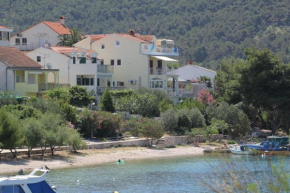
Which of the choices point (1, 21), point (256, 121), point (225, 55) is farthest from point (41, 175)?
point (225, 55)

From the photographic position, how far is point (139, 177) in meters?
46.9

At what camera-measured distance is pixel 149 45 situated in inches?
3361

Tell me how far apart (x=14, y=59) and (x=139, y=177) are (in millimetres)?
29987

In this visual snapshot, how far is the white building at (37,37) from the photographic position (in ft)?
297

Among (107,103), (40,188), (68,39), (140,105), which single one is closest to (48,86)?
(107,103)

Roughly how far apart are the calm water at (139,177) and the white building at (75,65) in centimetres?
2490

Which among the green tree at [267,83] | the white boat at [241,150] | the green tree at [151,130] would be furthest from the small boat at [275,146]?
the green tree at [267,83]

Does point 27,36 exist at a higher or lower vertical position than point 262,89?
higher

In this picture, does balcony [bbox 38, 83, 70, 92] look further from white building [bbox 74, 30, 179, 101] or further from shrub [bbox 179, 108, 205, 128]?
shrub [bbox 179, 108, 205, 128]

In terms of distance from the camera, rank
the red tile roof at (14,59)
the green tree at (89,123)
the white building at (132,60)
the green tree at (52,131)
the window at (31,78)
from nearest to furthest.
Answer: the green tree at (52,131) → the green tree at (89,123) → the red tile roof at (14,59) → the window at (31,78) → the white building at (132,60)

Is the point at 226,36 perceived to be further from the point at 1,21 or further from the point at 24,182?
the point at 24,182

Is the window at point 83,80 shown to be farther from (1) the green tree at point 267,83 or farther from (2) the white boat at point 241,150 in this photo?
(2) the white boat at point 241,150

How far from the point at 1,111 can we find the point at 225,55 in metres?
137

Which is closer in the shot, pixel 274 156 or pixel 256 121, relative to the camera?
pixel 274 156
